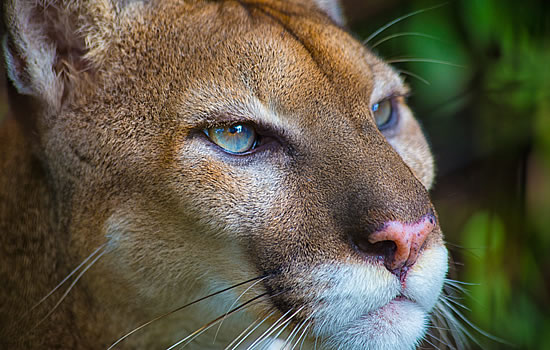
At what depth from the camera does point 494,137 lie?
376cm

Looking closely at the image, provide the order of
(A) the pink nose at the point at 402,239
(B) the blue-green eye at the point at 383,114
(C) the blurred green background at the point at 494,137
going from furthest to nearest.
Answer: (C) the blurred green background at the point at 494,137 → (B) the blue-green eye at the point at 383,114 → (A) the pink nose at the point at 402,239

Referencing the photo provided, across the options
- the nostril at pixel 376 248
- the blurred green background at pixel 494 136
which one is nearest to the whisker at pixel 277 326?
the nostril at pixel 376 248

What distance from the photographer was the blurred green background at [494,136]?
326 centimetres

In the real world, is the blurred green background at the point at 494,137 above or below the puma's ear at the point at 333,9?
below

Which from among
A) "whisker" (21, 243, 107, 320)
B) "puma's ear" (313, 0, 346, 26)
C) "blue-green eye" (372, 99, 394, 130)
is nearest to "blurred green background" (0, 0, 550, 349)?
"puma's ear" (313, 0, 346, 26)

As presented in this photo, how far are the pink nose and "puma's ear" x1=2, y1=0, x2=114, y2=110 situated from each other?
116cm

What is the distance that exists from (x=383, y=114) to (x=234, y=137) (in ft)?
2.54

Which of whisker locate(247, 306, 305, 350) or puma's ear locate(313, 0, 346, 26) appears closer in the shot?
whisker locate(247, 306, 305, 350)

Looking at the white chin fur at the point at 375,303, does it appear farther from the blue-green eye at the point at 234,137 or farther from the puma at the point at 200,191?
the blue-green eye at the point at 234,137

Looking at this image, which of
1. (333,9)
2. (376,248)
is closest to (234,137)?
(376,248)

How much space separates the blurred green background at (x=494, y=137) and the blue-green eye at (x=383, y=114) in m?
0.57

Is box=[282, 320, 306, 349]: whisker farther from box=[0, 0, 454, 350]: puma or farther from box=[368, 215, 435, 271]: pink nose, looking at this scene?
box=[368, 215, 435, 271]: pink nose

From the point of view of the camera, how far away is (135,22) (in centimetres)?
223

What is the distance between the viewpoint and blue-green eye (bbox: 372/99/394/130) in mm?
2525
